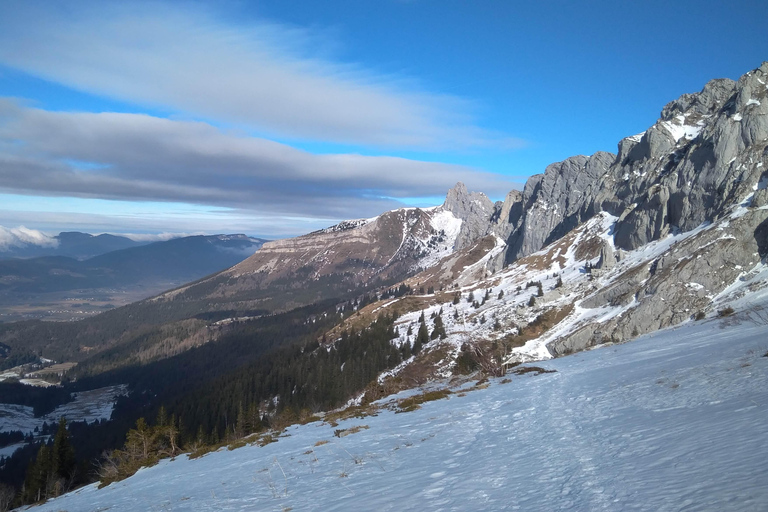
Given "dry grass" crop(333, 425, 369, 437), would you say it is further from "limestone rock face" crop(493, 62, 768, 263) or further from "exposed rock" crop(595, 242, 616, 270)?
"exposed rock" crop(595, 242, 616, 270)

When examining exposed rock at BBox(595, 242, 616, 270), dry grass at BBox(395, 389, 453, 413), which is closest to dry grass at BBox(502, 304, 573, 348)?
exposed rock at BBox(595, 242, 616, 270)

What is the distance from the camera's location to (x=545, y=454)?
13.1 metres

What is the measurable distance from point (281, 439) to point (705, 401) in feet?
78.3

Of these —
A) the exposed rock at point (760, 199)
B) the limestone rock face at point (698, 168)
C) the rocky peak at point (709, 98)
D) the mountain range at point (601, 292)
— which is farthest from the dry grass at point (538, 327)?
the rocky peak at point (709, 98)

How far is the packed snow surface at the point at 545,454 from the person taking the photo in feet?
30.3

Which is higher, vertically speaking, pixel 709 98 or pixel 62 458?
pixel 709 98

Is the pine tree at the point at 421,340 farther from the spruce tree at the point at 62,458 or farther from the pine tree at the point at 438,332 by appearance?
the spruce tree at the point at 62,458

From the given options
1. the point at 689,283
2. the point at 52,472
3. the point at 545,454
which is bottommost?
the point at 52,472

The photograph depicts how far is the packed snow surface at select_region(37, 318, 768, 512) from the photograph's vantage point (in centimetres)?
925

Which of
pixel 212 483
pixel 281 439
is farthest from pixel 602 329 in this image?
pixel 212 483

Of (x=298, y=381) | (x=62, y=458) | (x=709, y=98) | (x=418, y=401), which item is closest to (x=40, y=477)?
(x=62, y=458)

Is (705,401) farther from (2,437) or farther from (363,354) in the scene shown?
(2,437)

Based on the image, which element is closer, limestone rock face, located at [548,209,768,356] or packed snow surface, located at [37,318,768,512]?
packed snow surface, located at [37,318,768,512]

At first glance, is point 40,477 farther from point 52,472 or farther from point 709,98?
point 709,98
